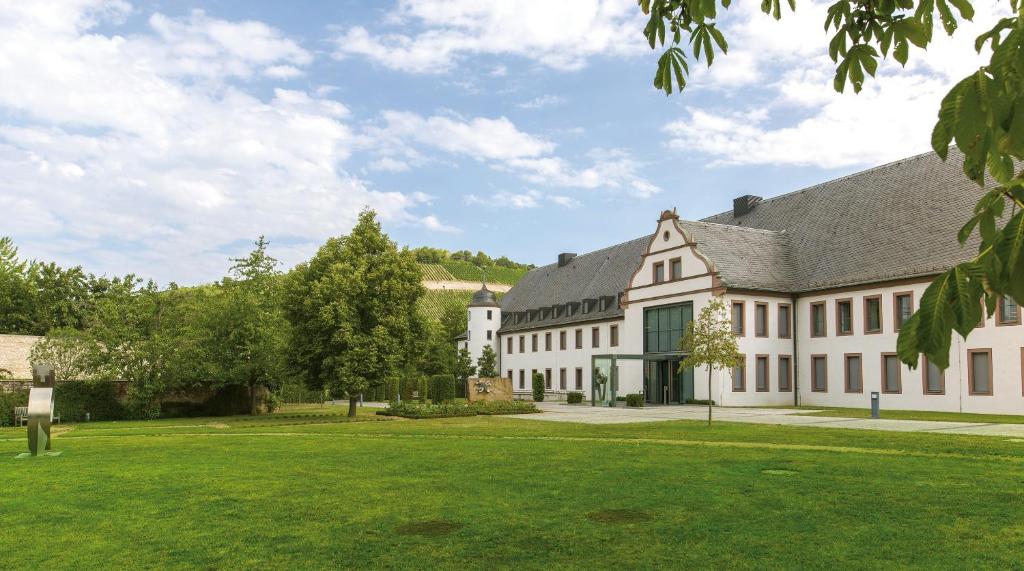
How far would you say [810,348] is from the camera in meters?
42.3

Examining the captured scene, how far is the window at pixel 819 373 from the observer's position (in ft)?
136

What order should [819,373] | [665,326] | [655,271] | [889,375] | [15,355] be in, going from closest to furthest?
[889,375], [819,373], [665,326], [15,355], [655,271]

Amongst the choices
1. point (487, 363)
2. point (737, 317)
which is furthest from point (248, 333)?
point (487, 363)

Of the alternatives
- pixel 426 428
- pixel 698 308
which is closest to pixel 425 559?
pixel 426 428

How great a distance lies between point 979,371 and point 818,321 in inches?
356

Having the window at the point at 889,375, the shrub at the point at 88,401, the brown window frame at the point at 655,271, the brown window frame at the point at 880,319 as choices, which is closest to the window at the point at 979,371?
the window at the point at 889,375

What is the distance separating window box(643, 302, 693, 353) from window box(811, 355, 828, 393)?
6839mm

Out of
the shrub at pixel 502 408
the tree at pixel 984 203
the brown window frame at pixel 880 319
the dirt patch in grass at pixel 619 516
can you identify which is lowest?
the shrub at pixel 502 408

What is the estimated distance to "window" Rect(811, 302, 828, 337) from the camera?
41688 mm

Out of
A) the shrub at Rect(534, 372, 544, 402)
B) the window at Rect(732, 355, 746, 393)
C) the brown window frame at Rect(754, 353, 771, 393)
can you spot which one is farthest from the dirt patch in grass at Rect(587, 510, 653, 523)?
the shrub at Rect(534, 372, 544, 402)

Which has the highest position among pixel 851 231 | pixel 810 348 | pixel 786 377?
pixel 851 231

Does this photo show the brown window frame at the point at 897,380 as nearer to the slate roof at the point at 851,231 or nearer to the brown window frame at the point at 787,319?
the slate roof at the point at 851,231

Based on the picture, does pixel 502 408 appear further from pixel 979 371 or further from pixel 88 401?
pixel 979 371

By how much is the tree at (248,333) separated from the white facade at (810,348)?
20.7 metres
